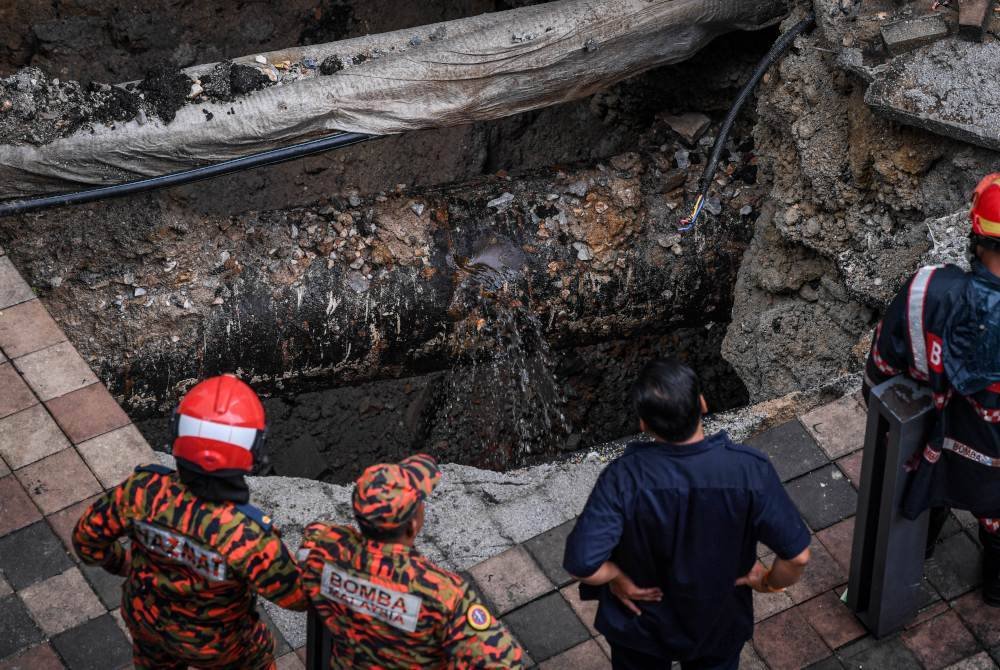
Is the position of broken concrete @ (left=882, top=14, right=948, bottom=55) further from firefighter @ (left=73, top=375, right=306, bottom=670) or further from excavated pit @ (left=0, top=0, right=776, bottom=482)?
firefighter @ (left=73, top=375, right=306, bottom=670)

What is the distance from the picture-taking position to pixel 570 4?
4453 millimetres

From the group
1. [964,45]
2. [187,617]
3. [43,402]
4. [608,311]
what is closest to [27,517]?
[43,402]

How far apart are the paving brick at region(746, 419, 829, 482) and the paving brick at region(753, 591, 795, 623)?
43cm

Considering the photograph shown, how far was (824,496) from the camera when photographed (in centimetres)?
345

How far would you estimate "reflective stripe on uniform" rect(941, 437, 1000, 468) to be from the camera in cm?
268

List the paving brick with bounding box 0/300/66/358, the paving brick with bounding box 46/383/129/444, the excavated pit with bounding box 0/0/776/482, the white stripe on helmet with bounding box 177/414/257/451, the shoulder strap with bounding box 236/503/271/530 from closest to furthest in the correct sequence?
the white stripe on helmet with bounding box 177/414/257/451, the shoulder strap with bounding box 236/503/271/530, the paving brick with bounding box 46/383/129/444, the paving brick with bounding box 0/300/66/358, the excavated pit with bounding box 0/0/776/482

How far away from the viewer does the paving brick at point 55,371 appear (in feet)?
12.8

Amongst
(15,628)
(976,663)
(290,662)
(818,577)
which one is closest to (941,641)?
(976,663)

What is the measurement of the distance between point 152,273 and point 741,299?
2.58 m

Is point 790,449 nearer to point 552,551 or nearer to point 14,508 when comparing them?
point 552,551

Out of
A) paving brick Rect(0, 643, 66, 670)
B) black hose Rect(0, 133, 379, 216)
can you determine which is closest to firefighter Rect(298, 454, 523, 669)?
paving brick Rect(0, 643, 66, 670)

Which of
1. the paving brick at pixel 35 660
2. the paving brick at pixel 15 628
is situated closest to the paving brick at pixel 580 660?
the paving brick at pixel 35 660

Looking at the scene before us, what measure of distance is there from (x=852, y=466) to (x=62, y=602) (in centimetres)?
254

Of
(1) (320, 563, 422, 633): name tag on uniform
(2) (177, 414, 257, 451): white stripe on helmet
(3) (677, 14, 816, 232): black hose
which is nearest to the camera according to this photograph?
(1) (320, 563, 422, 633): name tag on uniform
